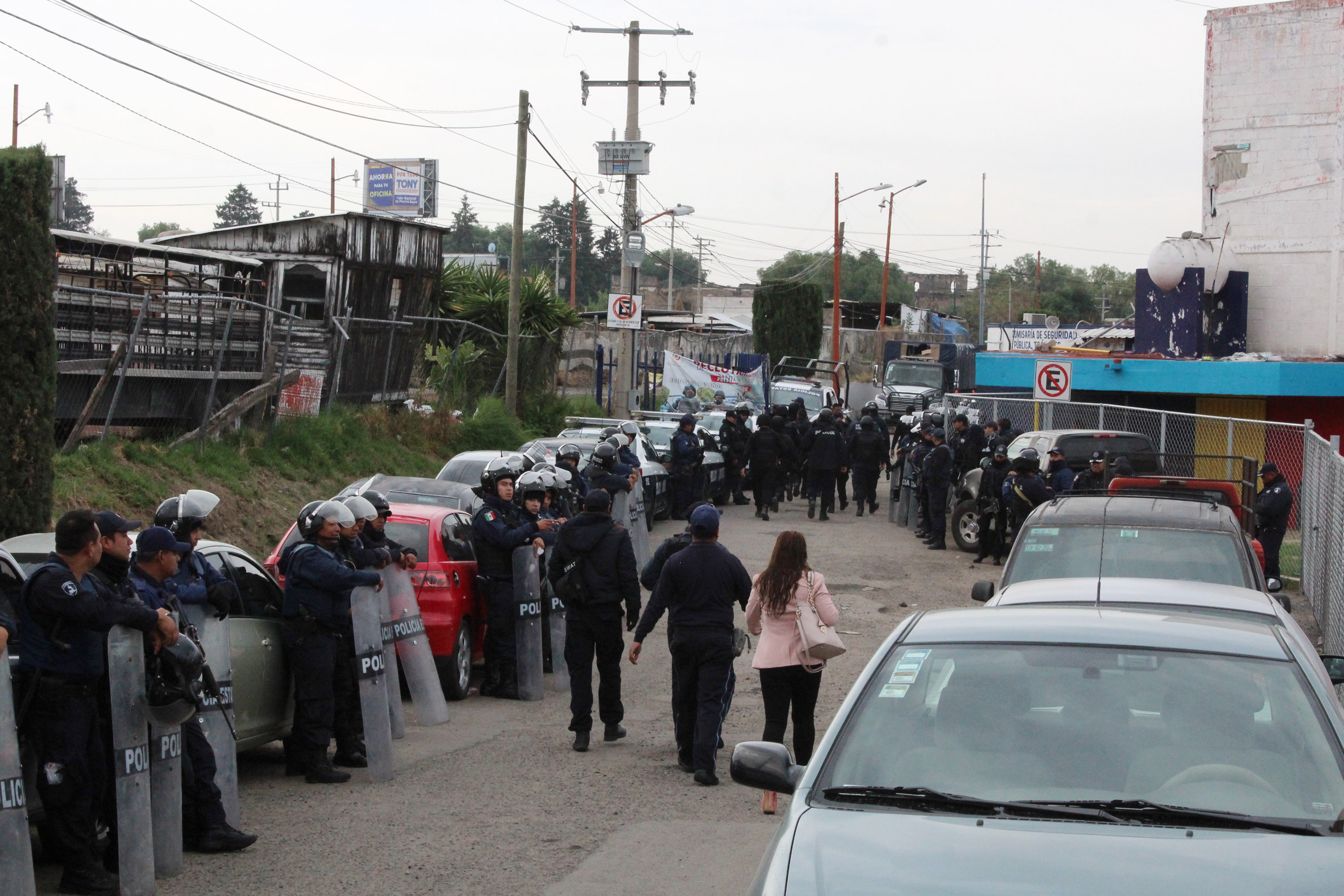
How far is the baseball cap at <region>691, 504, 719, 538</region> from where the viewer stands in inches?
329

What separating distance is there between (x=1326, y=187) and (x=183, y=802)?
25.9 metres

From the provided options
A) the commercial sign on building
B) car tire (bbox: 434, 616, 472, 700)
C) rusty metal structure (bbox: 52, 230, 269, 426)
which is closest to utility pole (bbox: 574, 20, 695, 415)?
rusty metal structure (bbox: 52, 230, 269, 426)

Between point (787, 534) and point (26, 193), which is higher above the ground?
point (26, 193)

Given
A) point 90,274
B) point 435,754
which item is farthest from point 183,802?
point 90,274

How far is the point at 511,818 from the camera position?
745 cm

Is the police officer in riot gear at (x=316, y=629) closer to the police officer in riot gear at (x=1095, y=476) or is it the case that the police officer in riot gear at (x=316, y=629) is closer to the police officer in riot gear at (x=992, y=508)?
the police officer in riot gear at (x=1095, y=476)

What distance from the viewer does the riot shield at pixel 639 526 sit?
1589 centimetres

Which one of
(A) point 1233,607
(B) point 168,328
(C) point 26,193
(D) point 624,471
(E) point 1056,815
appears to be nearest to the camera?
(E) point 1056,815

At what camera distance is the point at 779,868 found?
11.5 ft

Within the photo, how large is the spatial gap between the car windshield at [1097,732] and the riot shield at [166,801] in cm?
371

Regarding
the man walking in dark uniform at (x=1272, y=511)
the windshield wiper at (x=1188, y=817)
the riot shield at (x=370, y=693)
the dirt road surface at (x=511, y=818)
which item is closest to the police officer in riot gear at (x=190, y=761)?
the dirt road surface at (x=511, y=818)

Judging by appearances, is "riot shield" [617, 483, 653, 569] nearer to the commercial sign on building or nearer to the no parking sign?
the no parking sign

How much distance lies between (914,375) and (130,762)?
4195 centimetres

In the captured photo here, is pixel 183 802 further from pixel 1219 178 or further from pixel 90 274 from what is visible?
pixel 1219 178
